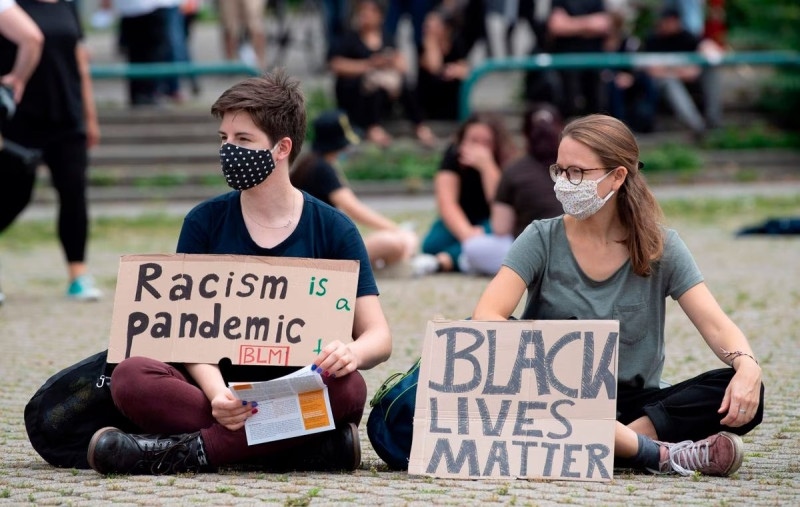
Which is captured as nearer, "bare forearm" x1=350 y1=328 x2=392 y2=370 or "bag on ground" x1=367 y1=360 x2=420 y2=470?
"bare forearm" x1=350 y1=328 x2=392 y2=370

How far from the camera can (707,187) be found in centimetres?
1588

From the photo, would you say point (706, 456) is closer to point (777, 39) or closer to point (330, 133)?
point (330, 133)

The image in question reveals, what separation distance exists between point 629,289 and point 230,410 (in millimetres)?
1470

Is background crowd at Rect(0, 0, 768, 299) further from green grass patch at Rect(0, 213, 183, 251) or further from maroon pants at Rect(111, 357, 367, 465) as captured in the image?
maroon pants at Rect(111, 357, 367, 465)

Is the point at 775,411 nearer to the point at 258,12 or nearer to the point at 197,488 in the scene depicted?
the point at 197,488

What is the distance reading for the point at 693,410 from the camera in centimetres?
486

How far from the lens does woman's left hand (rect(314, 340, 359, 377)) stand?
463 cm

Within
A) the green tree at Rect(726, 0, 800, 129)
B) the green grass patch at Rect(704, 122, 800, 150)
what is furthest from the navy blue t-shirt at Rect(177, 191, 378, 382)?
the green tree at Rect(726, 0, 800, 129)

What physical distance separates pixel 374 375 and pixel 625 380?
6.71 ft

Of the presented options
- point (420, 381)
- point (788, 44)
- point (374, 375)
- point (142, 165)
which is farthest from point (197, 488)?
point (788, 44)

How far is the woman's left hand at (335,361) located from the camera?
4629mm

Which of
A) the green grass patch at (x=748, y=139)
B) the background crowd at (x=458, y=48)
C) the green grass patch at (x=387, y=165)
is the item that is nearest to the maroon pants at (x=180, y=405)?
the green grass patch at (x=387, y=165)

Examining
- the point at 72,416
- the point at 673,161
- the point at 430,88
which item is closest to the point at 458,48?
the point at 430,88

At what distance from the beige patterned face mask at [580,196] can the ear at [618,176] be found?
0.04 meters
